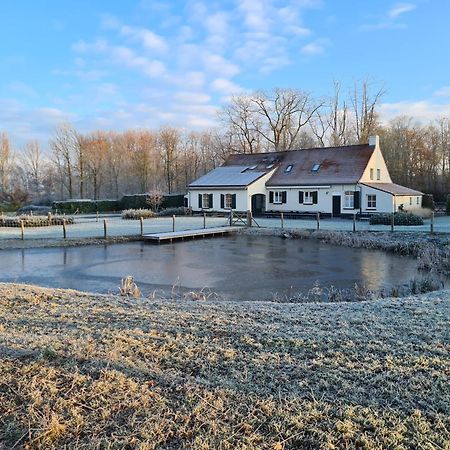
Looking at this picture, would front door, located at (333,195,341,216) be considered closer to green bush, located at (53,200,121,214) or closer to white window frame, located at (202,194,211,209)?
white window frame, located at (202,194,211,209)

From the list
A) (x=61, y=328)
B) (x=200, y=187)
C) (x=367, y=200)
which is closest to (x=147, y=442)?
(x=61, y=328)

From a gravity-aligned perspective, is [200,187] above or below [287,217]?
above

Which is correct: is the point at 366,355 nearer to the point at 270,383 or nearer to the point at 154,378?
the point at 270,383

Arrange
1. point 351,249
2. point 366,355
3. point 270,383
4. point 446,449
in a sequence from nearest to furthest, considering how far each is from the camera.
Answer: point 446,449 → point 270,383 → point 366,355 → point 351,249

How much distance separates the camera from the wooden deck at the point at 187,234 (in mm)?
19922

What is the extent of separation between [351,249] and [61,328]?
45.9 feet

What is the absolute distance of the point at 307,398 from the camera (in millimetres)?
3027

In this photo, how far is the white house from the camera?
27.2 m

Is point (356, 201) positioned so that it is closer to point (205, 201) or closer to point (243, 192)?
point (243, 192)

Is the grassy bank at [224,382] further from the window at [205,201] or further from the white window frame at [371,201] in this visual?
the window at [205,201]

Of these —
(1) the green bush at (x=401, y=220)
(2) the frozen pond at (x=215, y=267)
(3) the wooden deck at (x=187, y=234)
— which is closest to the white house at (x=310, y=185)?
(1) the green bush at (x=401, y=220)

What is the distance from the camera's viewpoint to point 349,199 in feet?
91.1

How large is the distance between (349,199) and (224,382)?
25940 millimetres

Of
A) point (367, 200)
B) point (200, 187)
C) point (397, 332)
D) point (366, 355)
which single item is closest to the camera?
point (366, 355)
